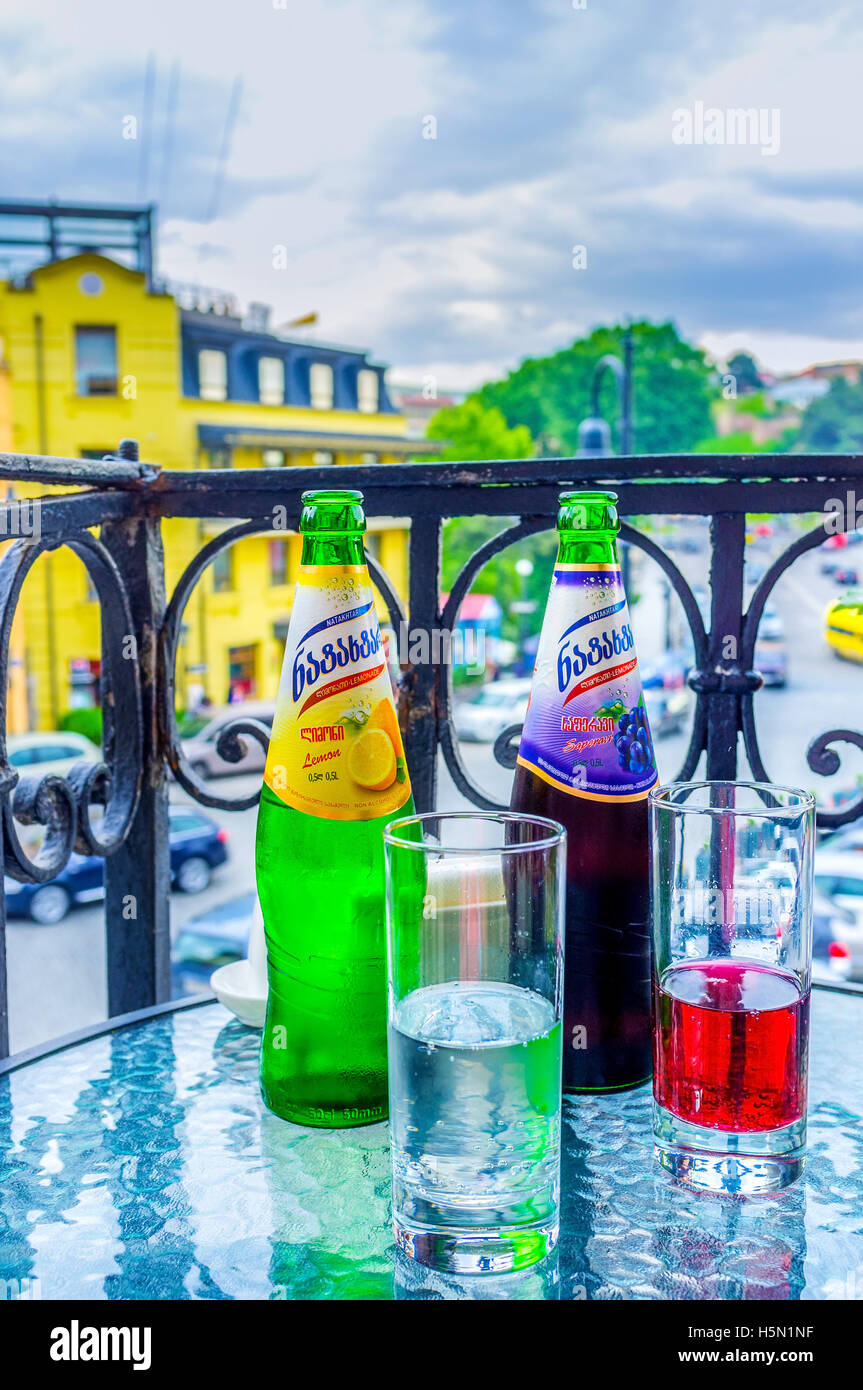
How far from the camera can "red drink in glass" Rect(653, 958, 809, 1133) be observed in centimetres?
47

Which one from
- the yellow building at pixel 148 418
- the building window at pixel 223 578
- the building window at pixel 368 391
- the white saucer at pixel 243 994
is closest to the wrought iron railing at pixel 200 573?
the white saucer at pixel 243 994

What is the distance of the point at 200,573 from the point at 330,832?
352mm

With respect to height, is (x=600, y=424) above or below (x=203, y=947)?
above

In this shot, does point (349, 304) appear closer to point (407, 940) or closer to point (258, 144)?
point (258, 144)

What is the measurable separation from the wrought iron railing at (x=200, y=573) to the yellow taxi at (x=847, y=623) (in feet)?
0.31

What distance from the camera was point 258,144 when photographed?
1859cm

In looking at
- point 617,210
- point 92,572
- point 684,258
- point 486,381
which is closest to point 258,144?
point 486,381

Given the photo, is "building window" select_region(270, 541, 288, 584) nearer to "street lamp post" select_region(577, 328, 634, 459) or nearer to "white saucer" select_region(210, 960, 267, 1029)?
"street lamp post" select_region(577, 328, 634, 459)

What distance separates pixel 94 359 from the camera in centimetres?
1313

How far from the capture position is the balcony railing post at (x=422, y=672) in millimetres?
858

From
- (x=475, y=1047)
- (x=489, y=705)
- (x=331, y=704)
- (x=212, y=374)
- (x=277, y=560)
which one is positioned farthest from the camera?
(x=277, y=560)

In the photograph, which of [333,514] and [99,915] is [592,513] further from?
[99,915]

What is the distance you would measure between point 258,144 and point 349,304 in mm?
4209

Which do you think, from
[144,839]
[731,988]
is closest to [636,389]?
[144,839]
